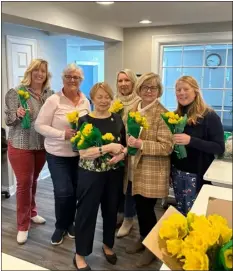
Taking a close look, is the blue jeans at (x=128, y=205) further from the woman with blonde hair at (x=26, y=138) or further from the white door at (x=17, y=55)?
the white door at (x=17, y=55)

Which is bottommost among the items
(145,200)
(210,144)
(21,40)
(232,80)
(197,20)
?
(145,200)

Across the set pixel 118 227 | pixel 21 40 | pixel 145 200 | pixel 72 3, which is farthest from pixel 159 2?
pixel 21 40

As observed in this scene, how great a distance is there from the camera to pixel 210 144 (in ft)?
2.40

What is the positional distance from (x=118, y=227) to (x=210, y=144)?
89cm

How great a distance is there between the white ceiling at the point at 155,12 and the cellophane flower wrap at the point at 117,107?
0.30m

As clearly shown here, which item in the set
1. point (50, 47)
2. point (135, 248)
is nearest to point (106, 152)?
point (135, 248)

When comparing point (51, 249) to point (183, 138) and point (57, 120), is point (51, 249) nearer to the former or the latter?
point (57, 120)

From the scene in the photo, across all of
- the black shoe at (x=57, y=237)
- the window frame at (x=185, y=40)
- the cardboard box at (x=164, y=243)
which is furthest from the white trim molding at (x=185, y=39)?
the black shoe at (x=57, y=237)

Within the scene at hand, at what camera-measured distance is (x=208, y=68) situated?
0.63m

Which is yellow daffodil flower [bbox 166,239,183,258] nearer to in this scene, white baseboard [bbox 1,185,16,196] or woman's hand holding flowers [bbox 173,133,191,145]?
woman's hand holding flowers [bbox 173,133,191,145]

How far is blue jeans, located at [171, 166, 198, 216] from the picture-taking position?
971 millimetres

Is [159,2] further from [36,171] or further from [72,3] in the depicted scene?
[36,171]

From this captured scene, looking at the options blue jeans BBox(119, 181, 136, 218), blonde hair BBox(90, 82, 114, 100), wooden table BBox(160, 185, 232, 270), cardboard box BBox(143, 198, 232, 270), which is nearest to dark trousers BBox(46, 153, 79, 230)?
blue jeans BBox(119, 181, 136, 218)

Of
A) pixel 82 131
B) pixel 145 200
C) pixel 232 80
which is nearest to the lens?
pixel 232 80
